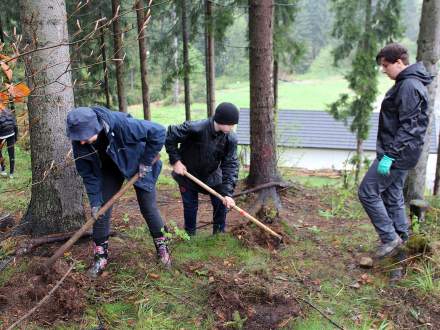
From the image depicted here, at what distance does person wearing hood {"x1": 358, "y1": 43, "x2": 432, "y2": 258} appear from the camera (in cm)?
366

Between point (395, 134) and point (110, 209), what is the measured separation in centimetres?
275

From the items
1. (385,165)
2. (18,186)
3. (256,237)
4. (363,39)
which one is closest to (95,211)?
(256,237)

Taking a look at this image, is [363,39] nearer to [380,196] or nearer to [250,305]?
[380,196]

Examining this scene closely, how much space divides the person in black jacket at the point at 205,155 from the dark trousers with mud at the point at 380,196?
52.5 inches

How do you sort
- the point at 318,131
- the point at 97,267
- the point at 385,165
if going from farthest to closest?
the point at 318,131, the point at 97,267, the point at 385,165

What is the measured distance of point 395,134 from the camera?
3832mm

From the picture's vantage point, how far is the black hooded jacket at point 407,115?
363 cm

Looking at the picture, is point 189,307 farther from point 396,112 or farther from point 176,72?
point 176,72

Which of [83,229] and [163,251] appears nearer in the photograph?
[83,229]

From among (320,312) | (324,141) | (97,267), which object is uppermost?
(97,267)

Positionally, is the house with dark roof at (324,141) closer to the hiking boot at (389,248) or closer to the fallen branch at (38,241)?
the hiking boot at (389,248)

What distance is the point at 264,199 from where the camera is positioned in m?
6.28

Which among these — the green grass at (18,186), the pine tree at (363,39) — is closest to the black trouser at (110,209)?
the green grass at (18,186)

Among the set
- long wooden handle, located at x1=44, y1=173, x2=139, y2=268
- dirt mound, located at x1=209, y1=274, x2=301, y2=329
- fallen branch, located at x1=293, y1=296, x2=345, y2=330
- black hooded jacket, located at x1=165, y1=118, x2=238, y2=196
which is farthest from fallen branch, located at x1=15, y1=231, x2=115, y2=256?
fallen branch, located at x1=293, y1=296, x2=345, y2=330
